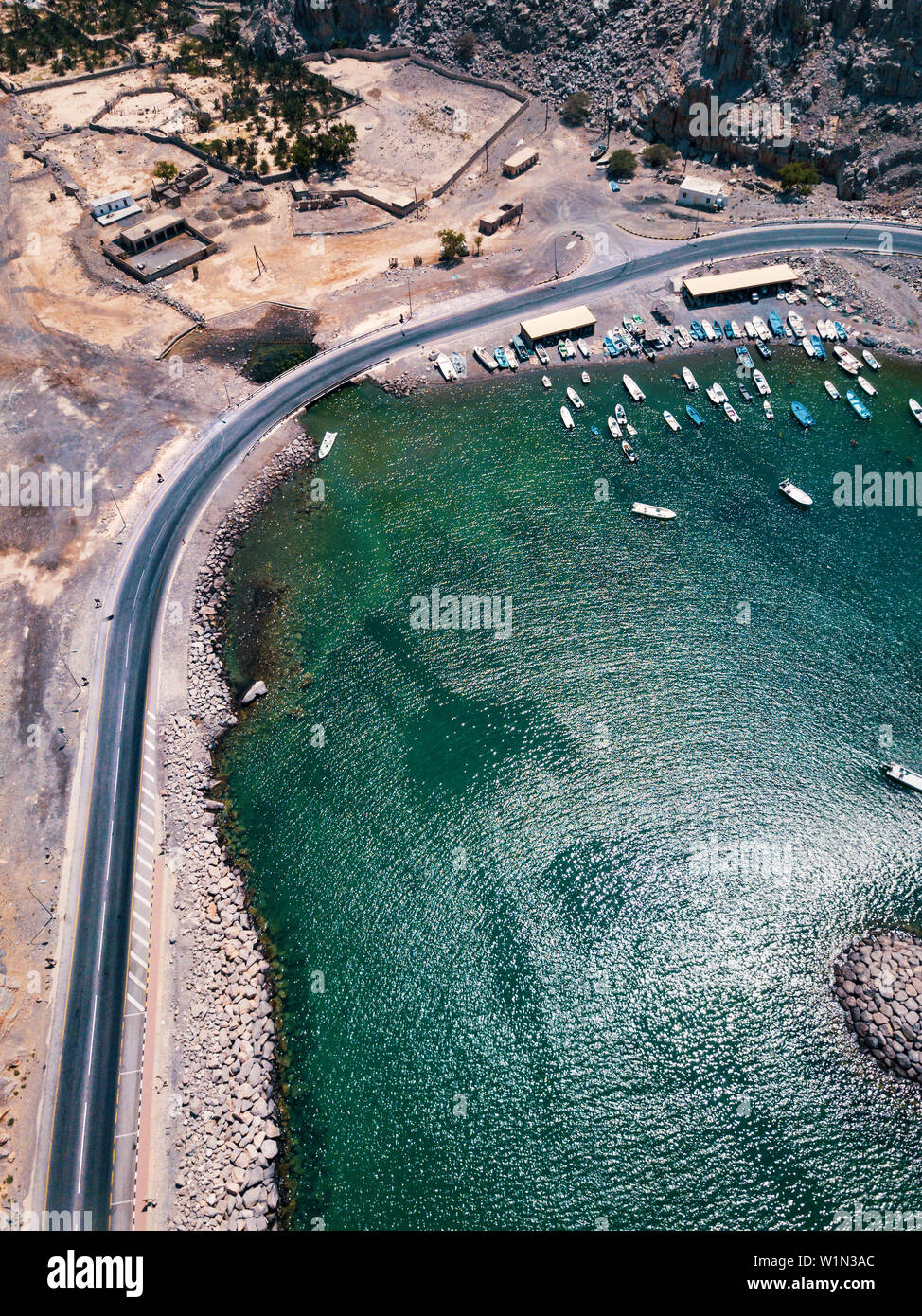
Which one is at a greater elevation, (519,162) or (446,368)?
(519,162)

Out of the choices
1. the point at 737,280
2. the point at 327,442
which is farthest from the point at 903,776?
the point at 737,280

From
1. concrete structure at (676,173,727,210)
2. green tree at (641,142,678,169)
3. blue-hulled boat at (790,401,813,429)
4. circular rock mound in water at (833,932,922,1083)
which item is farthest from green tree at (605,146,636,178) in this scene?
circular rock mound in water at (833,932,922,1083)

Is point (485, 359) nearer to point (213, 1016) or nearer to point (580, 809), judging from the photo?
point (580, 809)

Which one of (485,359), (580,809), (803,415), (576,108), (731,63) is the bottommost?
(580,809)

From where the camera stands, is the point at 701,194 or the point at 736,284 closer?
the point at 736,284

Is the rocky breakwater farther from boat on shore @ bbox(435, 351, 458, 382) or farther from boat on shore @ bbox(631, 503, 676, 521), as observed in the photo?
boat on shore @ bbox(435, 351, 458, 382)

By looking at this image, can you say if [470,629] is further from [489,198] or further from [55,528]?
[489,198]

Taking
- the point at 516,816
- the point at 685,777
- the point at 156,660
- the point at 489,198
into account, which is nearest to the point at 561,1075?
the point at 516,816
